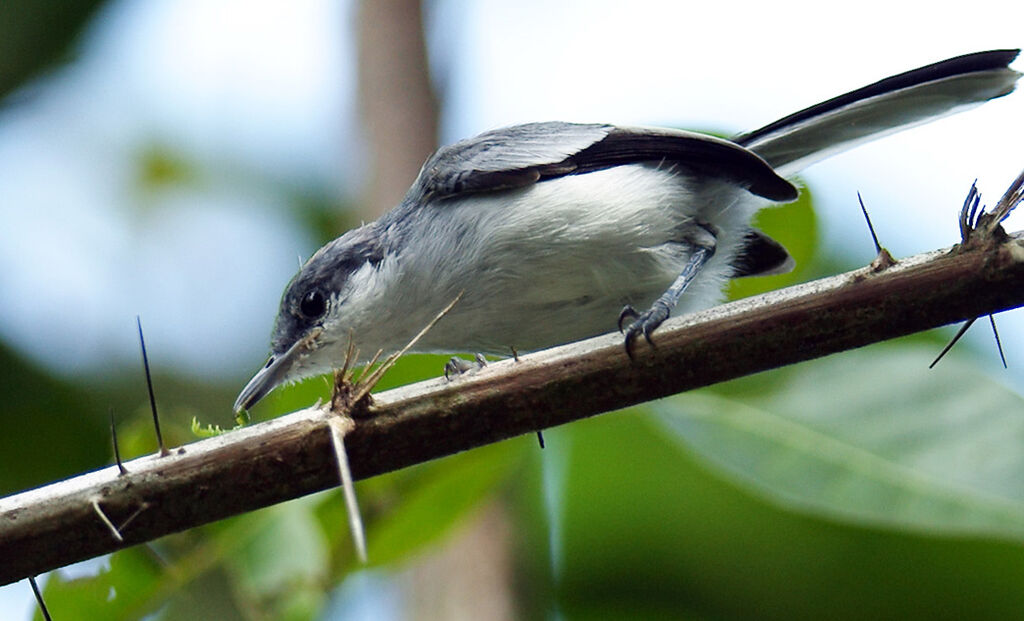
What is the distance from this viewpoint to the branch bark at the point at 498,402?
1570mm

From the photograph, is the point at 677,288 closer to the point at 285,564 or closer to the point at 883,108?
the point at 883,108

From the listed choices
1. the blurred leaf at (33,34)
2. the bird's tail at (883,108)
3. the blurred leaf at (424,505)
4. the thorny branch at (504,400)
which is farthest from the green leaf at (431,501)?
the blurred leaf at (33,34)

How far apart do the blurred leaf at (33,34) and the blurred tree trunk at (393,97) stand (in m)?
1.04

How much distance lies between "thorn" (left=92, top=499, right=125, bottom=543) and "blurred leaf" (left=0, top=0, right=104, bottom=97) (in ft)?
6.59

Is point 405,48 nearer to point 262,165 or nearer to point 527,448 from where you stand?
point 262,165

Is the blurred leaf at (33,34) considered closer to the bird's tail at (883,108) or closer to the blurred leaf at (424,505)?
the blurred leaf at (424,505)

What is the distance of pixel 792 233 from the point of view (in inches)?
122

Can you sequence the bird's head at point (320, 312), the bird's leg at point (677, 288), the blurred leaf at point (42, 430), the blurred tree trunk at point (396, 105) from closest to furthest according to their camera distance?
the bird's leg at point (677, 288), the blurred leaf at point (42, 430), the bird's head at point (320, 312), the blurred tree trunk at point (396, 105)

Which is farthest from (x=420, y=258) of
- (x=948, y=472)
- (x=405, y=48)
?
(x=948, y=472)

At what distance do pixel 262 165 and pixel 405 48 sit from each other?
0.90 meters

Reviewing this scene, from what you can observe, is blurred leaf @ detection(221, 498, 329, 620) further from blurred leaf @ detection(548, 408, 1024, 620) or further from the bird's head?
blurred leaf @ detection(548, 408, 1024, 620)

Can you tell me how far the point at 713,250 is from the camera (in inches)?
125

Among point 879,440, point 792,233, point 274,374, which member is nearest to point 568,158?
point 792,233

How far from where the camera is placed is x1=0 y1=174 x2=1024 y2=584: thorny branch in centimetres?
157
